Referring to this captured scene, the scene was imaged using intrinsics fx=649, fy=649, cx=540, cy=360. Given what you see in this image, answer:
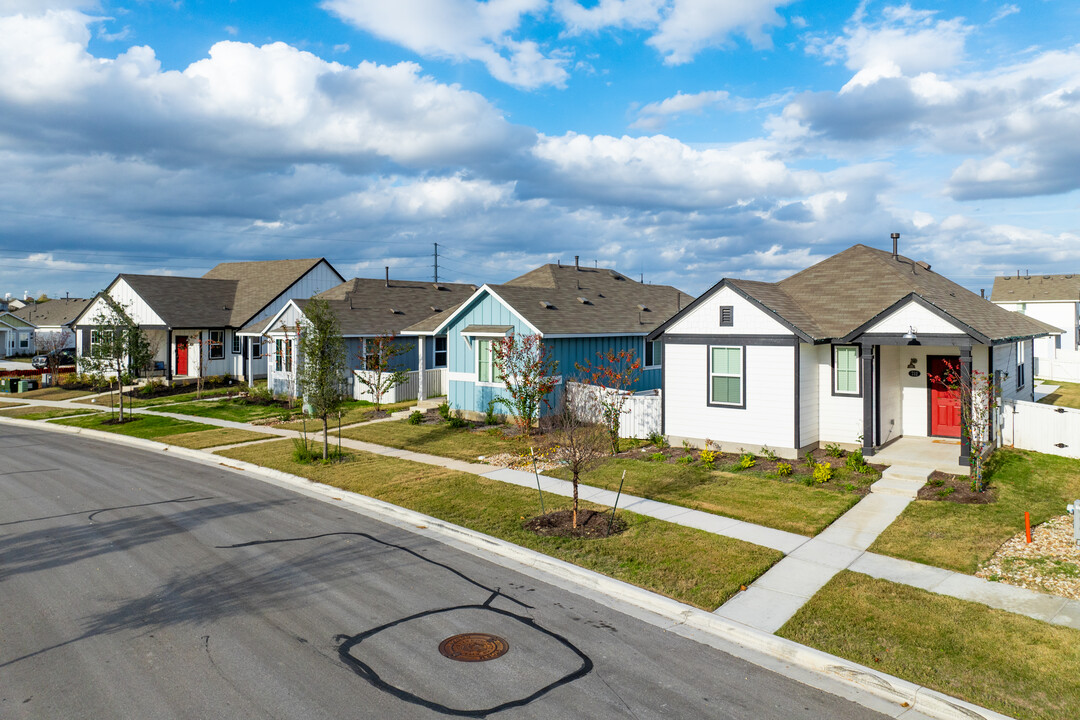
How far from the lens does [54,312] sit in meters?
81.2

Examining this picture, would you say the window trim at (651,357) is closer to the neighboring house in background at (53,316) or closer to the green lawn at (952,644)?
the green lawn at (952,644)

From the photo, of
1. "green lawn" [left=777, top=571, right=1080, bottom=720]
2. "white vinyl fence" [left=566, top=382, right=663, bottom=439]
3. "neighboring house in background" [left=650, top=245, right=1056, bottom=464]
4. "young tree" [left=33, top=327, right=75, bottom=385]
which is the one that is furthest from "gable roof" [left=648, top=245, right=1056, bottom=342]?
"young tree" [left=33, top=327, right=75, bottom=385]

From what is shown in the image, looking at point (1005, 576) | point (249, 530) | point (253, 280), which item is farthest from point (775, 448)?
point (253, 280)

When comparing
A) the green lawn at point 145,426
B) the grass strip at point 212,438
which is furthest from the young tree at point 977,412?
the green lawn at point 145,426

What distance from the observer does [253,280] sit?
147 feet

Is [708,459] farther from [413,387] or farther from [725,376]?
[413,387]

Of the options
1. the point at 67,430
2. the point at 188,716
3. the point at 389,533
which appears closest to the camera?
the point at 188,716

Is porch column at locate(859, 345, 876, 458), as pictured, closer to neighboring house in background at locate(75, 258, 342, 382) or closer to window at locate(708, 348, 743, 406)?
window at locate(708, 348, 743, 406)

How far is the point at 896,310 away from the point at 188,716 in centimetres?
1643

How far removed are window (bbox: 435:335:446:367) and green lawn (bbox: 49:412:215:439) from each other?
10183 millimetres

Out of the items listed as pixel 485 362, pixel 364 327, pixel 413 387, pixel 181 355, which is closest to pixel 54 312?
pixel 181 355

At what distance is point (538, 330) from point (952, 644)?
1651 centimetres

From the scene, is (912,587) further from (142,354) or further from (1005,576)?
(142,354)

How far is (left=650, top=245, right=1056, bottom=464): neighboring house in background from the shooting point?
16.5 m
